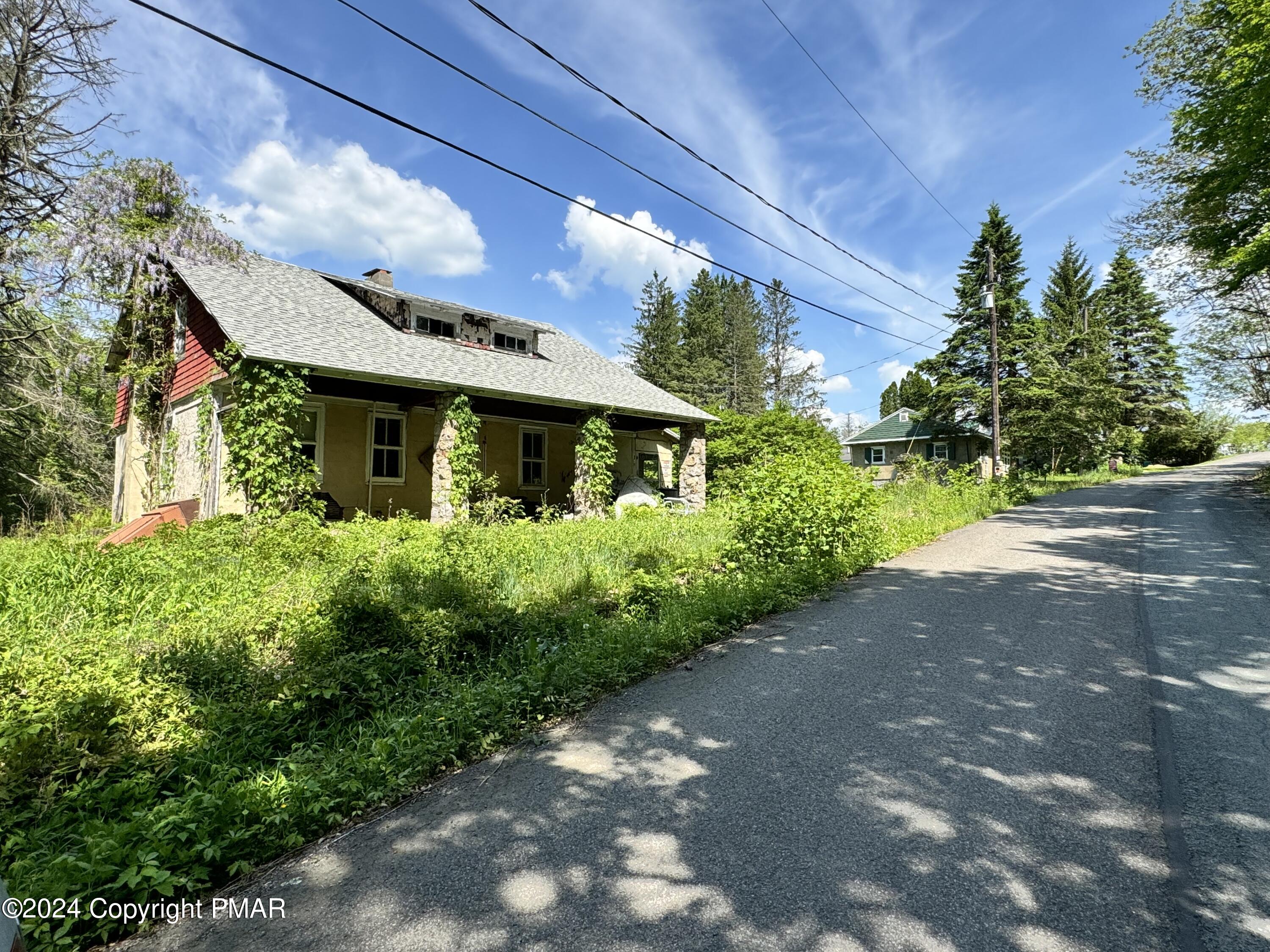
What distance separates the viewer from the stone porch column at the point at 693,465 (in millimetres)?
16625

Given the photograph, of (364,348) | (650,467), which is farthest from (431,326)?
→ (650,467)

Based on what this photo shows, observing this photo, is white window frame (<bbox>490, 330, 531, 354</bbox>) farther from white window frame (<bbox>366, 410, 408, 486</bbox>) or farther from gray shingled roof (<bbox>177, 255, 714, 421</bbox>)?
white window frame (<bbox>366, 410, 408, 486</bbox>)

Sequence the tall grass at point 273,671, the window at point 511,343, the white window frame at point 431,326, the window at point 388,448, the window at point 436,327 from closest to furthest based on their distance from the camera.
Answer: the tall grass at point 273,671 → the window at point 388,448 → the white window frame at point 431,326 → the window at point 436,327 → the window at point 511,343

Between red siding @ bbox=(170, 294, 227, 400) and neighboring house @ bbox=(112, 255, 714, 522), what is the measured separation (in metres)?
0.05

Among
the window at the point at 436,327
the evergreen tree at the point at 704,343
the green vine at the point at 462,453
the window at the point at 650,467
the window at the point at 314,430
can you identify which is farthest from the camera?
the evergreen tree at the point at 704,343

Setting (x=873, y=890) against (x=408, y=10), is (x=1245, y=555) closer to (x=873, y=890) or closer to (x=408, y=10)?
(x=873, y=890)

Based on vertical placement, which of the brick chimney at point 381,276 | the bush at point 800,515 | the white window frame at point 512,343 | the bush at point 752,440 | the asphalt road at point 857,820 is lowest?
the asphalt road at point 857,820

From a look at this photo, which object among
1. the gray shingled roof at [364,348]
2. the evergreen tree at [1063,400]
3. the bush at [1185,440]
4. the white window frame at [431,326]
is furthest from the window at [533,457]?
the bush at [1185,440]

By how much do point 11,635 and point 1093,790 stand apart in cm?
717

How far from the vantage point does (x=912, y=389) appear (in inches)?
2274

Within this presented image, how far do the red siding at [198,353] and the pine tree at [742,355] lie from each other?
32.5 meters

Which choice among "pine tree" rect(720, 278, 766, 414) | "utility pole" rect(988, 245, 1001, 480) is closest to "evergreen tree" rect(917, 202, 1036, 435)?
"utility pole" rect(988, 245, 1001, 480)

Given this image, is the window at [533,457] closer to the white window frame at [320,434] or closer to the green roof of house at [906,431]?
the white window frame at [320,434]

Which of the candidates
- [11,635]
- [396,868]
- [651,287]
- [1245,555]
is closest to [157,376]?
[11,635]
